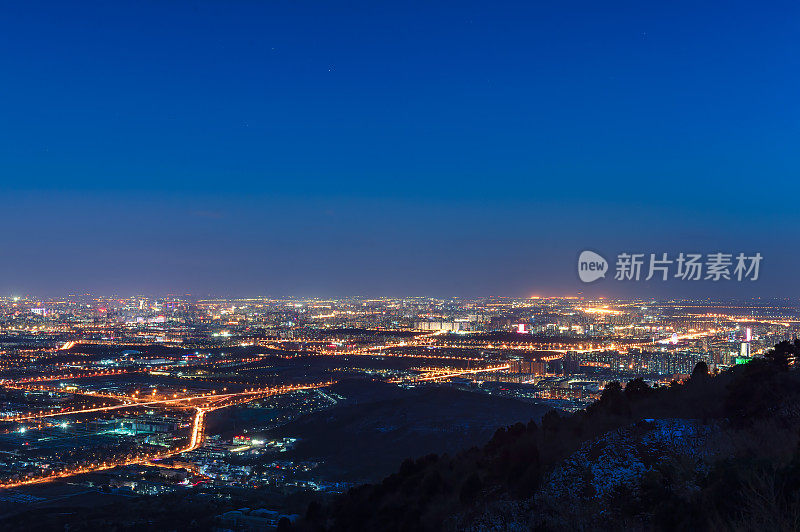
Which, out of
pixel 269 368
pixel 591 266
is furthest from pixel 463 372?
pixel 591 266

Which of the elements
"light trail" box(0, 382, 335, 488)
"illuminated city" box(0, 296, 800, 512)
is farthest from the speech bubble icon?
"light trail" box(0, 382, 335, 488)

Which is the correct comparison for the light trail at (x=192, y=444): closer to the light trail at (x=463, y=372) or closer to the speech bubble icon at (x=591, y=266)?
the light trail at (x=463, y=372)

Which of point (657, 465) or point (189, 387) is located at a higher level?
point (657, 465)

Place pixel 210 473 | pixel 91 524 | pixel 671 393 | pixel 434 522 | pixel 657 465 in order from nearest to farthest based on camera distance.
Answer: pixel 657 465 → pixel 434 522 → pixel 671 393 → pixel 91 524 → pixel 210 473

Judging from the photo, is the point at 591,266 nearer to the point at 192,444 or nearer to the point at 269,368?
the point at 192,444

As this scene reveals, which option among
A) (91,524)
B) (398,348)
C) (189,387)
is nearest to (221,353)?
(398,348)

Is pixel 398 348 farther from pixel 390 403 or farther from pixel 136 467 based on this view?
pixel 136 467

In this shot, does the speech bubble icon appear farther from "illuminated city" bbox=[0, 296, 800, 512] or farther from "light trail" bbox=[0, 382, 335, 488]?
"light trail" bbox=[0, 382, 335, 488]

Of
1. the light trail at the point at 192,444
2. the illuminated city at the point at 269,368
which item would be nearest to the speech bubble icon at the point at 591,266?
the illuminated city at the point at 269,368

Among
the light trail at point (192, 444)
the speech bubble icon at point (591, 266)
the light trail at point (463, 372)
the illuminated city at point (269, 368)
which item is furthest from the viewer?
the light trail at point (463, 372)
